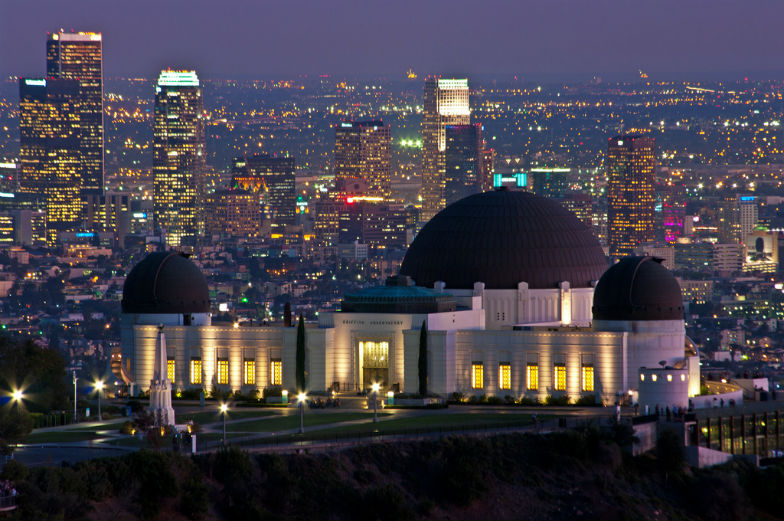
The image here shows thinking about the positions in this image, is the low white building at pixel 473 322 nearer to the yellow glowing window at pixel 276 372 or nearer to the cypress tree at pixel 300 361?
the yellow glowing window at pixel 276 372

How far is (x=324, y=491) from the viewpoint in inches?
3499

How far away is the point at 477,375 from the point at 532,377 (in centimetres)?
347

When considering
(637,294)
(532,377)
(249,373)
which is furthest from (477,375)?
(249,373)

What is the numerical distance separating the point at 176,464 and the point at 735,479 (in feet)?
96.1

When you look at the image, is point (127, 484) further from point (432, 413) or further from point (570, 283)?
point (570, 283)

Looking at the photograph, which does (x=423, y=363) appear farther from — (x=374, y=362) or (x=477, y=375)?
(x=374, y=362)

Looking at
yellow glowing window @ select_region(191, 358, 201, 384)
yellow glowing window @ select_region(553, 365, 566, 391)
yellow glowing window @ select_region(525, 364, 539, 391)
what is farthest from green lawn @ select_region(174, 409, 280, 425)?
yellow glowing window @ select_region(553, 365, 566, 391)

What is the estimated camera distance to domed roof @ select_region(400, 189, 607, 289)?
129125 mm

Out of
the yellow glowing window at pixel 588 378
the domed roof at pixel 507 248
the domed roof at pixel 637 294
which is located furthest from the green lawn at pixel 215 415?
the domed roof at pixel 507 248

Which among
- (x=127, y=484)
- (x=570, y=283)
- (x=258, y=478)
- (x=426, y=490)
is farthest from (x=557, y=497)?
(x=570, y=283)

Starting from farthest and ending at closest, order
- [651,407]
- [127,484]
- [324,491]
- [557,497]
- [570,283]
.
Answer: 1. [570,283]
2. [651,407]
3. [557,497]
4. [324,491]
5. [127,484]

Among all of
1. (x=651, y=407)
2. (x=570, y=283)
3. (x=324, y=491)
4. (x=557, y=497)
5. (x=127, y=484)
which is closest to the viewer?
(x=127, y=484)

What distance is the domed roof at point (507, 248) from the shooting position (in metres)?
129

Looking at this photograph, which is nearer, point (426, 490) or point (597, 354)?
point (426, 490)
